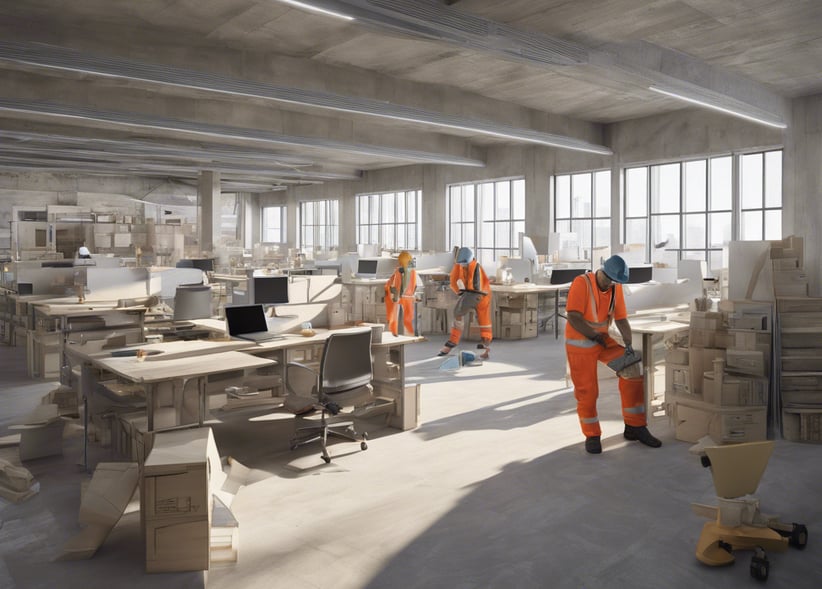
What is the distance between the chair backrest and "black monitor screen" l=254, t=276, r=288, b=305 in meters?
2.74

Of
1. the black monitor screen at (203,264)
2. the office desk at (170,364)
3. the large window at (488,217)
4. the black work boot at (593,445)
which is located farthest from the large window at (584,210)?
the office desk at (170,364)

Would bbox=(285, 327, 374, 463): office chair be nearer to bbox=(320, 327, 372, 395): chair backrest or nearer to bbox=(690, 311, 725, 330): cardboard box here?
bbox=(320, 327, 372, 395): chair backrest

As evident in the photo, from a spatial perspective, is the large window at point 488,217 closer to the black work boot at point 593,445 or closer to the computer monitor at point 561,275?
the computer monitor at point 561,275

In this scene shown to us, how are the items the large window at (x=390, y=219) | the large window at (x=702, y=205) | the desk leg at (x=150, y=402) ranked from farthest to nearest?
the large window at (x=390, y=219)
the large window at (x=702, y=205)
the desk leg at (x=150, y=402)

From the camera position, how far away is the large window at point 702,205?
44.8ft

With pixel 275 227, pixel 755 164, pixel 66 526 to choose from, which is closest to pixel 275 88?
pixel 66 526

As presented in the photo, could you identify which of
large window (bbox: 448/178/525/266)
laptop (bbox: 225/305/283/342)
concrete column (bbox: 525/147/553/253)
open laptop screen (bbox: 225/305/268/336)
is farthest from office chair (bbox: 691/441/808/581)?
large window (bbox: 448/178/525/266)

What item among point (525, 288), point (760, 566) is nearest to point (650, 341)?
point (760, 566)

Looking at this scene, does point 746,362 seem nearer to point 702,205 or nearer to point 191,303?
point 191,303

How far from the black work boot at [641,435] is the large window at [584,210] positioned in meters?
10.5

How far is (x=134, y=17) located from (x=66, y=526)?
5.77m

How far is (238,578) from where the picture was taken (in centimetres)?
363

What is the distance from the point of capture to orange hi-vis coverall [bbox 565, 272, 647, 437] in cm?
573

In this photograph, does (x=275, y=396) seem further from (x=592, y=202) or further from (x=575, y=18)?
(x=592, y=202)
